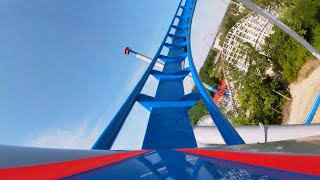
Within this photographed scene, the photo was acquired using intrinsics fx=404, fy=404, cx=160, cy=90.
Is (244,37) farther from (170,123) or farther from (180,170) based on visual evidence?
(180,170)

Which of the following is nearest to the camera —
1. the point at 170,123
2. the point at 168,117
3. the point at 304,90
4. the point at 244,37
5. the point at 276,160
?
Answer: the point at 276,160

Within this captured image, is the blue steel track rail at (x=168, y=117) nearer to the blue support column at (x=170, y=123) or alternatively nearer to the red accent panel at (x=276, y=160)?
the blue support column at (x=170, y=123)

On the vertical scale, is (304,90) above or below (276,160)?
below

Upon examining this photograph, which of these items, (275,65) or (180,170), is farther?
(275,65)

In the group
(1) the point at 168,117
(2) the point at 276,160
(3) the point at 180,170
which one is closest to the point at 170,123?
(1) the point at 168,117

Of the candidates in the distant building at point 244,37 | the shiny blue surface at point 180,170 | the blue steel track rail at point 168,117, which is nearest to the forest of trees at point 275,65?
the distant building at point 244,37

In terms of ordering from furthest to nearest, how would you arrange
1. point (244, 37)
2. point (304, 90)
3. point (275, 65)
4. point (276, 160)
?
1. point (244, 37)
2. point (275, 65)
3. point (304, 90)
4. point (276, 160)
